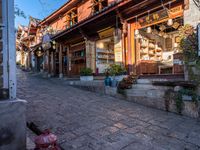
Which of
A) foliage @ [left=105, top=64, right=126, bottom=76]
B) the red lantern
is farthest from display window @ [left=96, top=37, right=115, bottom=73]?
the red lantern

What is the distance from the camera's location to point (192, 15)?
5.61 meters

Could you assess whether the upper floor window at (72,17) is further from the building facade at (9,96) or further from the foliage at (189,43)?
the building facade at (9,96)

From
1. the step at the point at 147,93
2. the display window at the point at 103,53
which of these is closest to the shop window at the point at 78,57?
the display window at the point at 103,53

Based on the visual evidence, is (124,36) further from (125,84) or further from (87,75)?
(87,75)

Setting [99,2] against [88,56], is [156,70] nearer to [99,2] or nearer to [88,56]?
[88,56]

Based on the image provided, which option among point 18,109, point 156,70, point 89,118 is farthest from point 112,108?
point 156,70

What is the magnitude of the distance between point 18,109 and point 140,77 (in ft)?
18.6

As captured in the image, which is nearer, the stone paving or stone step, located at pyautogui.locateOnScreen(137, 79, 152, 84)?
the stone paving

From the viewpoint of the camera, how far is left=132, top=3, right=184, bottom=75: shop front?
647 cm

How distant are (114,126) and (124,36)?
17.1 ft

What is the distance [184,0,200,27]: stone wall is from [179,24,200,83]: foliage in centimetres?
29

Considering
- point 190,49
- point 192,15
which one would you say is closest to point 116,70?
point 190,49

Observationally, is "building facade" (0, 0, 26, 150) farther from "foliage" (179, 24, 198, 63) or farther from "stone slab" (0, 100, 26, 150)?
"foliage" (179, 24, 198, 63)

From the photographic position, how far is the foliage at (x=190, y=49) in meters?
5.14
